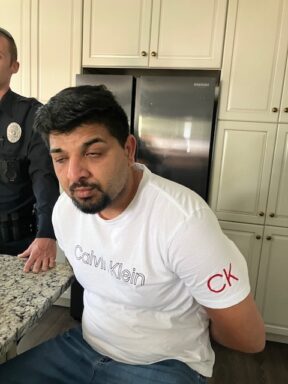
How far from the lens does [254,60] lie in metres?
1.88

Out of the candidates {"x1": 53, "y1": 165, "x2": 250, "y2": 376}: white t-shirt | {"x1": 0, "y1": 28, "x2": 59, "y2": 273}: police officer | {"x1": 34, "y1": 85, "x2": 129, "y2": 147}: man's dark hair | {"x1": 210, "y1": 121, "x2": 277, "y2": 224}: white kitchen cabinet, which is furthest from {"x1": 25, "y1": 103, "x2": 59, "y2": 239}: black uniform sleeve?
{"x1": 210, "y1": 121, "x2": 277, "y2": 224}: white kitchen cabinet

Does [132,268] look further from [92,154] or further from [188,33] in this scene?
[188,33]

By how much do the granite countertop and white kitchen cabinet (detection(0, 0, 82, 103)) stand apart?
4.94 ft

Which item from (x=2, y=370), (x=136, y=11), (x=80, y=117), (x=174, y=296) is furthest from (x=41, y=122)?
(x=136, y=11)

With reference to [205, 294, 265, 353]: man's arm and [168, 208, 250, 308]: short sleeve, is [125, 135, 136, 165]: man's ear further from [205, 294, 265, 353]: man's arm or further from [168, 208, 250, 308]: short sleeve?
[205, 294, 265, 353]: man's arm

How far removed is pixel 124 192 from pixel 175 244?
0.20 metres

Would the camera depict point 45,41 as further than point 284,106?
Yes

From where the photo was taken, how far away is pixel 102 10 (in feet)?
6.54

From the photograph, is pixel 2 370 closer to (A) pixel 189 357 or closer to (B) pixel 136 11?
(A) pixel 189 357

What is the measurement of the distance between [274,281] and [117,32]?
1.88 m

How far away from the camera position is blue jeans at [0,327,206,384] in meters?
0.81

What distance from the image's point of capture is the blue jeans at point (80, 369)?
0.81 m

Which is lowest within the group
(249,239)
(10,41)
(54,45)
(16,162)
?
(249,239)

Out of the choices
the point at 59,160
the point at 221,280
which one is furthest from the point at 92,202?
the point at 221,280
